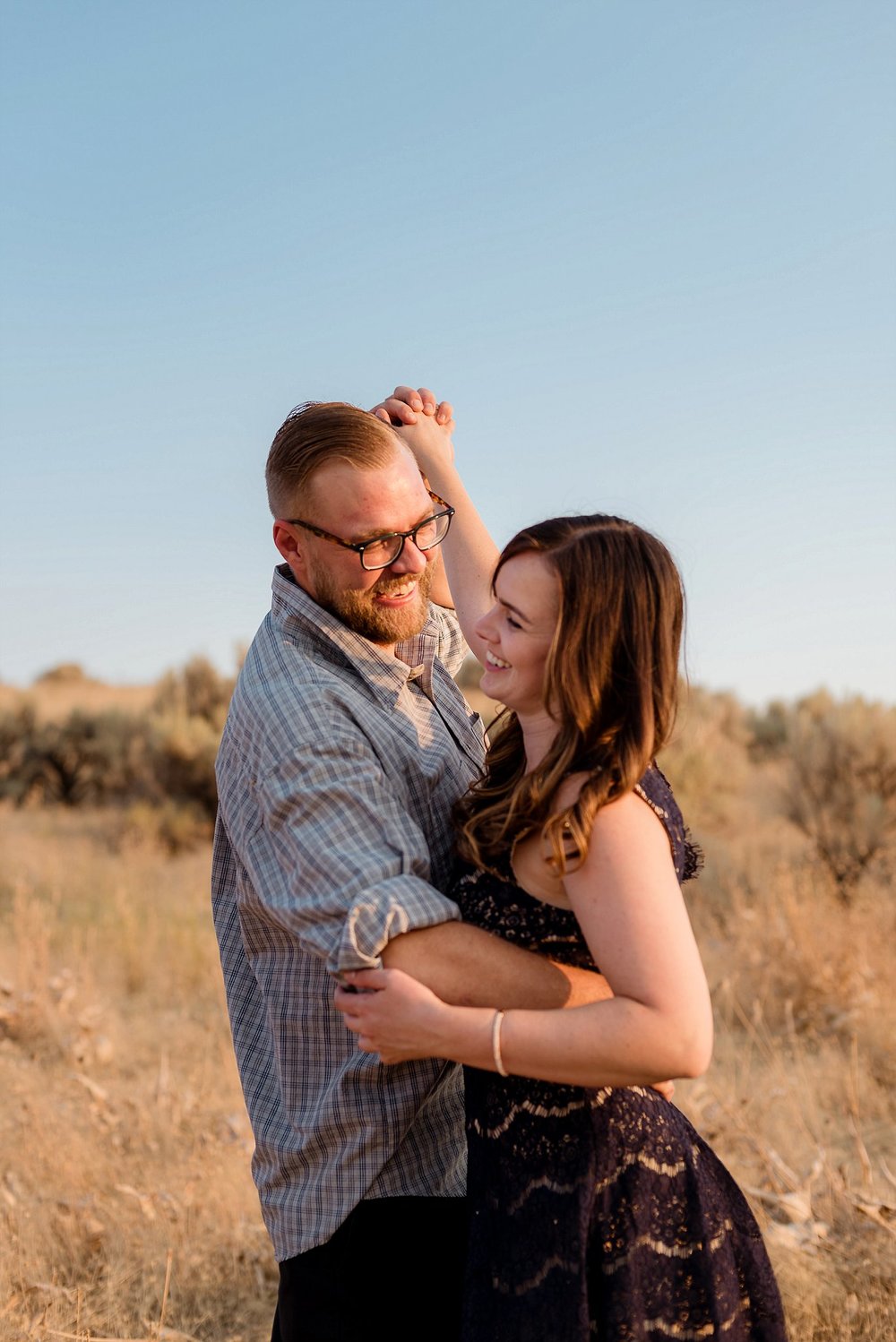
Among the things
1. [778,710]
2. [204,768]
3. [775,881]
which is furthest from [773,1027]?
[778,710]

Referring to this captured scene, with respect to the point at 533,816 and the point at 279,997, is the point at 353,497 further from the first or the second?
the point at 279,997

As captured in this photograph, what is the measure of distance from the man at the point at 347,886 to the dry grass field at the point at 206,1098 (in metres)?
1.35

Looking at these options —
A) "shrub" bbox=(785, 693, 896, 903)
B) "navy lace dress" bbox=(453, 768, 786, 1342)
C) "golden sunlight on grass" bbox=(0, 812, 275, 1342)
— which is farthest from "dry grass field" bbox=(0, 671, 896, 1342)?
"navy lace dress" bbox=(453, 768, 786, 1342)

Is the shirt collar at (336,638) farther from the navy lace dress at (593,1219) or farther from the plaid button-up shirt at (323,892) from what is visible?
the navy lace dress at (593,1219)

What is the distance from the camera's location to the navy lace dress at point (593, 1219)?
1.84 meters

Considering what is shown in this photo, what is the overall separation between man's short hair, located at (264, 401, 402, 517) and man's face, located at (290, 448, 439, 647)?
0.08ft

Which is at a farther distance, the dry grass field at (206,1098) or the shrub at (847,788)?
the shrub at (847,788)

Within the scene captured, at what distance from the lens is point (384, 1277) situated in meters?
2.13

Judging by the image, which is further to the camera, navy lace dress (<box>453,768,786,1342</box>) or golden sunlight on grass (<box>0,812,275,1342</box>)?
golden sunlight on grass (<box>0,812,275,1342</box>)

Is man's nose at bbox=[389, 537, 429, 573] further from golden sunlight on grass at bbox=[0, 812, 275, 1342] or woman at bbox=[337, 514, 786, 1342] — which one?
golden sunlight on grass at bbox=[0, 812, 275, 1342]

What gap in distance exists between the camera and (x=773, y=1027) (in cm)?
698

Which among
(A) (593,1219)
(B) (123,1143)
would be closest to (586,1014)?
(A) (593,1219)

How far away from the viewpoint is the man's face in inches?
94.3

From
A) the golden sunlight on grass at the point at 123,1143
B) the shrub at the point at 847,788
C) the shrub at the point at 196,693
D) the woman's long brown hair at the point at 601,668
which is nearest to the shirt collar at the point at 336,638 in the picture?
the woman's long brown hair at the point at 601,668
